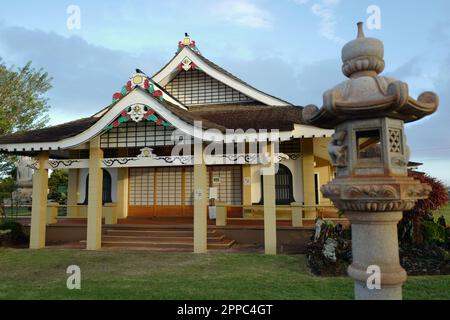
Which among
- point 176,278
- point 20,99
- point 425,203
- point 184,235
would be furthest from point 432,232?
point 20,99

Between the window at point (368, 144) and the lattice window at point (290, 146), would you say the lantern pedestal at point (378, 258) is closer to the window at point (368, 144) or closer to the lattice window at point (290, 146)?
the window at point (368, 144)

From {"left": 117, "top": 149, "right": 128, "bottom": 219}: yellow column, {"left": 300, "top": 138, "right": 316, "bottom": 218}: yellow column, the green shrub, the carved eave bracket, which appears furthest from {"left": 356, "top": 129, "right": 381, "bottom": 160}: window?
{"left": 117, "top": 149, "right": 128, "bottom": 219}: yellow column

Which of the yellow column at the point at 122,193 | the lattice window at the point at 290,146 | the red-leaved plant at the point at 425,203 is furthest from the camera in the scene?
the yellow column at the point at 122,193

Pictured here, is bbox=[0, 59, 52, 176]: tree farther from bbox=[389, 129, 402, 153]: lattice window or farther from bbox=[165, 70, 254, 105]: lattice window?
bbox=[389, 129, 402, 153]: lattice window

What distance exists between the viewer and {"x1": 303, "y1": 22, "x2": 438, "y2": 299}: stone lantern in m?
3.69

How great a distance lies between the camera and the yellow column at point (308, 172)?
42.5 feet

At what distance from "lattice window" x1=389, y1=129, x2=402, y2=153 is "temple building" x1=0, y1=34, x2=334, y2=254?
5429mm

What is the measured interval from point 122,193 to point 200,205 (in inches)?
242

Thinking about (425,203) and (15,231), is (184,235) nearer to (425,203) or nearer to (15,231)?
(15,231)

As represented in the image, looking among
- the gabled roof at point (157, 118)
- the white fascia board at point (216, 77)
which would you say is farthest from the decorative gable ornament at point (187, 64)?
the gabled roof at point (157, 118)

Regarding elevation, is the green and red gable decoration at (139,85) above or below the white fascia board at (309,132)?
above

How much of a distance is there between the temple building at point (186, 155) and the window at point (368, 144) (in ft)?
16.6

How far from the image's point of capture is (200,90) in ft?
51.0
